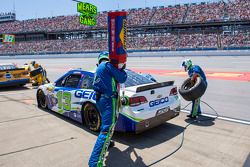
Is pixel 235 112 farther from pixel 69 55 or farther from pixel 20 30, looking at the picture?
pixel 20 30

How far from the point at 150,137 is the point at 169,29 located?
4884 cm

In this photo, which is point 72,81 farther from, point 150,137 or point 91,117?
point 150,137

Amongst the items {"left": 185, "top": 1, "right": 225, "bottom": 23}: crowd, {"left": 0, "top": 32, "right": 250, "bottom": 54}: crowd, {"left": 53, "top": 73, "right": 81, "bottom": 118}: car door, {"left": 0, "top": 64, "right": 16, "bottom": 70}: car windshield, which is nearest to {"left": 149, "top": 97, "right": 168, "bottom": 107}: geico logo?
{"left": 53, "top": 73, "right": 81, "bottom": 118}: car door

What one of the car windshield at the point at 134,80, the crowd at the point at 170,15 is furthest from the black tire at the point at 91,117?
the crowd at the point at 170,15

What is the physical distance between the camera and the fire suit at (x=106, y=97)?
3495mm

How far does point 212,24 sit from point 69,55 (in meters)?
28.5

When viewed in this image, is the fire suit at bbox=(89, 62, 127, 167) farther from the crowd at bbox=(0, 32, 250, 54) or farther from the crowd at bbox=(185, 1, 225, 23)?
the crowd at bbox=(185, 1, 225, 23)

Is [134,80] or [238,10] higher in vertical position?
[238,10]

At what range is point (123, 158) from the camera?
13.3 feet

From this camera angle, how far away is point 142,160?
3.93 metres

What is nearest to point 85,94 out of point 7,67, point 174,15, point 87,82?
point 87,82

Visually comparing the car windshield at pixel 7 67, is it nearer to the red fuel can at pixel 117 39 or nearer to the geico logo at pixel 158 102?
the geico logo at pixel 158 102

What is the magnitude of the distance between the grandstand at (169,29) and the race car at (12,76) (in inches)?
1095

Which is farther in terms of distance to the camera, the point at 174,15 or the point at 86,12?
the point at 174,15
